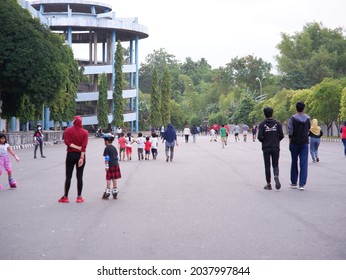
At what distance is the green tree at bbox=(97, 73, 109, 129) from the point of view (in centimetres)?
7331

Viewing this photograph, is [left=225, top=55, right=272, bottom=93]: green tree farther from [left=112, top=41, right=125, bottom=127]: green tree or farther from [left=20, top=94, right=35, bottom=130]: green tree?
[left=20, top=94, right=35, bottom=130]: green tree

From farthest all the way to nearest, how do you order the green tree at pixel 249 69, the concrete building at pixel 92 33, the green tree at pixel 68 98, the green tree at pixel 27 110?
the green tree at pixel 249 69 → the concrete building at pixel 92 33 → the green tree at pixel 68 98 → the green tree at pixel 27 110

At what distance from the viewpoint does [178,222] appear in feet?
25.5

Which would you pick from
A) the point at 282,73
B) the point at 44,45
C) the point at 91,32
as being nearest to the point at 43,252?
the point at 44,45

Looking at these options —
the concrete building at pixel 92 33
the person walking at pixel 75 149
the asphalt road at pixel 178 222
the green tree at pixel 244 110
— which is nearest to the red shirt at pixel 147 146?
the asphalt road at pixel 178 222

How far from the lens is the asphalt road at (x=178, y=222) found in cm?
588

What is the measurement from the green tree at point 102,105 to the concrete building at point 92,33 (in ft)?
6.78

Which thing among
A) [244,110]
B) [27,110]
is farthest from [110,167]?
[244,110]

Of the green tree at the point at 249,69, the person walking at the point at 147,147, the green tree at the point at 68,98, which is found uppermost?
the green tree at the point at 249,69

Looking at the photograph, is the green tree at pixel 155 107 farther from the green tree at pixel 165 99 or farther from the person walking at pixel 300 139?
the person walking at pixel 300 139

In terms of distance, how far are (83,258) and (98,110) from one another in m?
69.1

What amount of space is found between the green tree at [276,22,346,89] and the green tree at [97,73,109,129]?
27806 mm

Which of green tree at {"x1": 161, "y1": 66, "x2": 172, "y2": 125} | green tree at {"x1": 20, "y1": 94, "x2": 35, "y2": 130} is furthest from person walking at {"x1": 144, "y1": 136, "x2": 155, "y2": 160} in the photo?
green tree at {"x1": 161, "y1": 66, "x2": 172, "y2": 125}

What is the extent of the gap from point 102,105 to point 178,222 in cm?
6668
